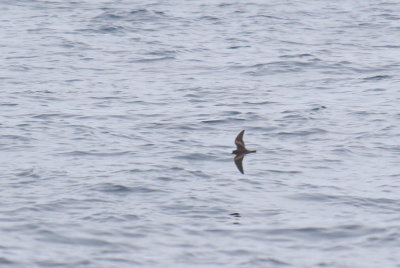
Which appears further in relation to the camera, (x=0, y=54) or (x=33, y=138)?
(x=0, y=54)

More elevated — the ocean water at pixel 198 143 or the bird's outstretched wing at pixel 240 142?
the bird's outstretched wing at pixel 240 142

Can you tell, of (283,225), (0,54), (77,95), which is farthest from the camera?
(0,54)

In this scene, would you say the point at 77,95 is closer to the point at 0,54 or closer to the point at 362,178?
the point at 0,54

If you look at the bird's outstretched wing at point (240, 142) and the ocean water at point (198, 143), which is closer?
the ocean water at point (198, 143)

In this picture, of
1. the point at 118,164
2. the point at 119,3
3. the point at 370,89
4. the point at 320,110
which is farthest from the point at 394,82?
the point at 119,3

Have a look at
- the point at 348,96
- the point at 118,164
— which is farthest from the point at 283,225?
the point at 348,96

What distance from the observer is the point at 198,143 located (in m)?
25.0

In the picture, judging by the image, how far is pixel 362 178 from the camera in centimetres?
2219

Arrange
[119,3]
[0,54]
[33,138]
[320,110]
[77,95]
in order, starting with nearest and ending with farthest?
1. [33,138]
2. [320,110]
3. [77,95]
4. [0,54]
5. [119,3]

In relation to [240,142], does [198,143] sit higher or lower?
lower

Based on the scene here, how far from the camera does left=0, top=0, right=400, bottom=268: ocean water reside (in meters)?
18.3

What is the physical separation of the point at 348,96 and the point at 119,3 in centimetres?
2187

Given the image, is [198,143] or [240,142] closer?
[240,142]

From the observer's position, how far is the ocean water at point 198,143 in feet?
59.9
